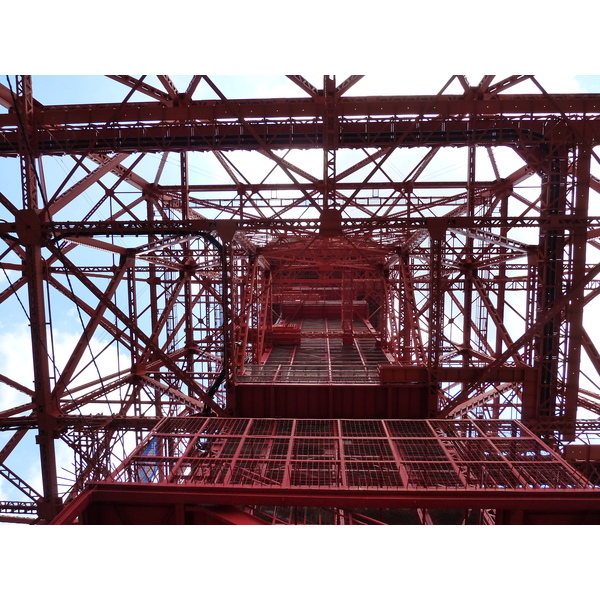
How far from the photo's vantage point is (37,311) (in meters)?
11.7

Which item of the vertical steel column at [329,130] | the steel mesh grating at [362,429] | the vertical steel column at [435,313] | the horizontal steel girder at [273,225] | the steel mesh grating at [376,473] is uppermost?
the vertical steel column at [329,130]

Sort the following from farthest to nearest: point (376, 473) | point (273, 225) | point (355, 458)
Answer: point (273, 225)
point (355, 458)
point (376, 473)

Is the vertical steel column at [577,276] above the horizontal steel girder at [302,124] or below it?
below

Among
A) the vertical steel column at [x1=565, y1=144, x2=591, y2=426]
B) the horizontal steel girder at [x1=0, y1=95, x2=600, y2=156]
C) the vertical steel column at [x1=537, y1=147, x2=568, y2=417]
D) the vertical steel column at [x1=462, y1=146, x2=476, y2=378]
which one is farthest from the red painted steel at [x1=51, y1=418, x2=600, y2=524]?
the horizontal steel girder at [x1=0, y1=95, x2=600, y2=156]

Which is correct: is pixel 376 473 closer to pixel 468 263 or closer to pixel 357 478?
pixel 357 478

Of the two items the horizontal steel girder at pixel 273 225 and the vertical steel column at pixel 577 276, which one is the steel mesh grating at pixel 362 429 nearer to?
the horizontal steel girder at pixel 273 225

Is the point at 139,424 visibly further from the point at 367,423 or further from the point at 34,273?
the point at 367,423

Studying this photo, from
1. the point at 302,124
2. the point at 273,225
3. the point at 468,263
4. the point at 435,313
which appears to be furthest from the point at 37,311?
the point at 468,263

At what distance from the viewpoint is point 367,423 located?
1102cm

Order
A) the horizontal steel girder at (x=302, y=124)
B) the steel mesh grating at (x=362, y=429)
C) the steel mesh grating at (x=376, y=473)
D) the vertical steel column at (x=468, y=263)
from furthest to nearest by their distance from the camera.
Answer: the vertical steel column at (x=468, y=263) < the horizontal steel girder at (x=302, y=124) < the steel mesh grating at (x=362, y=429) < the steel mesh grating at (x=376, y=473)

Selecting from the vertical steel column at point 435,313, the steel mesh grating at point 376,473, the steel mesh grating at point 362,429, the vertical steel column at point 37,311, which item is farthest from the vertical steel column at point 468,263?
the vertical steel column at point 37,311

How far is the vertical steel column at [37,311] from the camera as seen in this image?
36.3ft

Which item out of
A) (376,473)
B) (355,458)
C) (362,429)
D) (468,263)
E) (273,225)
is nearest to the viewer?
(376,473)

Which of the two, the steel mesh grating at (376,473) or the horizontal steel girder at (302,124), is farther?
the horizontal steel girder at (302,124)
